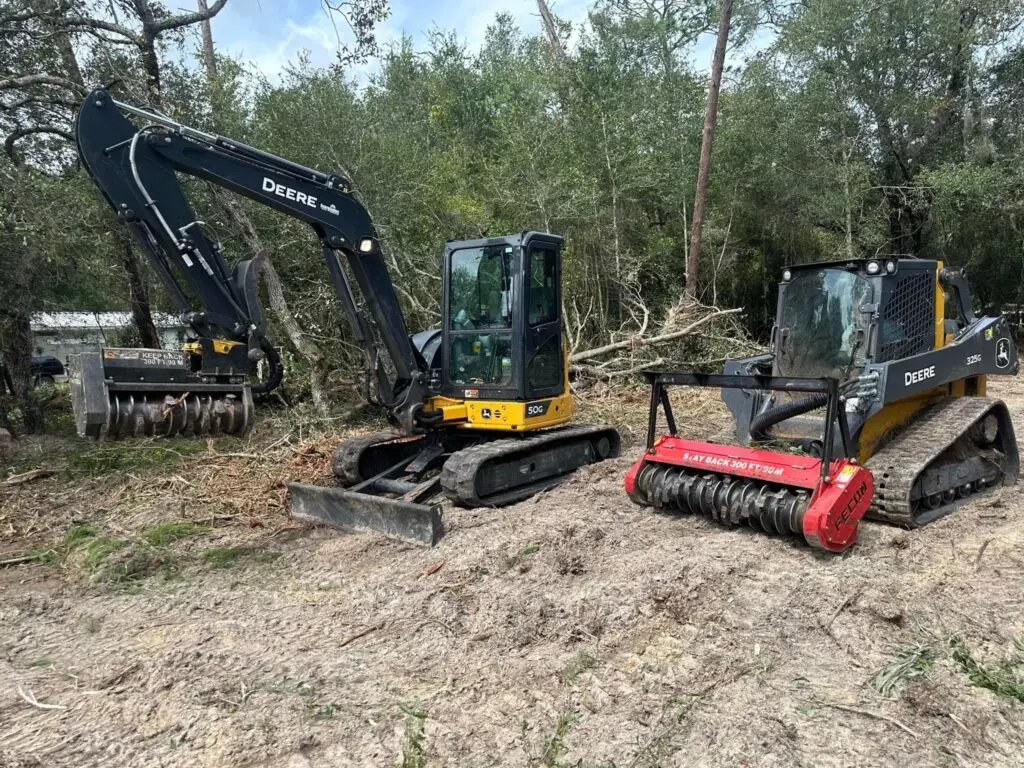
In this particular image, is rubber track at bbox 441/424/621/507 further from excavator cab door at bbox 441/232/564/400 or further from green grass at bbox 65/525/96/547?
green grass at bbox 65/525/96/547

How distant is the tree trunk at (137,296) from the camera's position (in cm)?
947

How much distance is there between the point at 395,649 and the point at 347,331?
7.93m

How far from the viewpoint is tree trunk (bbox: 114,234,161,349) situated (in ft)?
31.1

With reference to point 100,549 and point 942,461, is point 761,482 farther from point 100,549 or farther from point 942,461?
point 100,549

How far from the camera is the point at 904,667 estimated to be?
3.03m

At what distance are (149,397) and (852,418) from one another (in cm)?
454

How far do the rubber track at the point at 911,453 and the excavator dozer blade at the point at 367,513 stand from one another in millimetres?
2940

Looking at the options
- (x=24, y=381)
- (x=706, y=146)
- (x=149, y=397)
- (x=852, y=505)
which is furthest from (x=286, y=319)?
(x=706, y=146)

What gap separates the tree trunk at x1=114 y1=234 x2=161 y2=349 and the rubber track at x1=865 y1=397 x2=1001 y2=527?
8868 millimetres

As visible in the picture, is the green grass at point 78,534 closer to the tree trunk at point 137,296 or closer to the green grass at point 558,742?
the green grass at point 558,742

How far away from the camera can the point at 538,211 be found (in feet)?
44.8

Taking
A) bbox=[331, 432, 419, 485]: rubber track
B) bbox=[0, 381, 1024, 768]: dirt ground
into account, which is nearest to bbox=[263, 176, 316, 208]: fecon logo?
bbox=[331, 432, 419, 485]: rubber track

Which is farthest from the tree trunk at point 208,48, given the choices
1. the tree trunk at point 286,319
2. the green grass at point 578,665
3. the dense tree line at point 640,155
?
the green grass at point 578,665

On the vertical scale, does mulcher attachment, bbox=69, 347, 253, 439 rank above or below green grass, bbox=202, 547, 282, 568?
above
